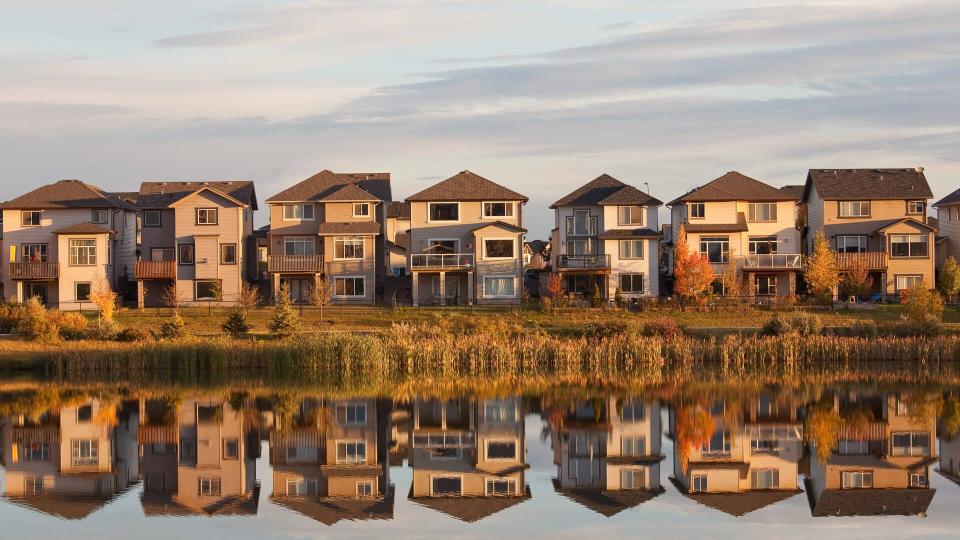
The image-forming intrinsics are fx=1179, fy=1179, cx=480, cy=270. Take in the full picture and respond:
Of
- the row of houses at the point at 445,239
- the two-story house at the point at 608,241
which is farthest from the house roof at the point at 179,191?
the two-story house at the point at 608,241

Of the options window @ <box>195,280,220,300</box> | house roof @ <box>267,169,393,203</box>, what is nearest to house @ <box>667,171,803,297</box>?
house roof @ <box>267,169,393,203</box>

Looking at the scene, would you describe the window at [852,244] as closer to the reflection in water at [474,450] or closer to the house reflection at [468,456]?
the reflection in water at [474,450]

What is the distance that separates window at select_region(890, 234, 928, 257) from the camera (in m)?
65.1

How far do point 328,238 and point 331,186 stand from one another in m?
3.98

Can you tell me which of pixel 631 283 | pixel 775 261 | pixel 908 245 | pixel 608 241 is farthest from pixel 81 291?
→ pixel 908 245

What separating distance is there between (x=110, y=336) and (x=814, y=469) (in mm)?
31528

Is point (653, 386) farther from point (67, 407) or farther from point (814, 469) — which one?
point (67, 407)

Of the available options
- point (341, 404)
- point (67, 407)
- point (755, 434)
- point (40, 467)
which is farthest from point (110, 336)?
point (755, 434)

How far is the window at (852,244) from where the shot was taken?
6669 centimetres

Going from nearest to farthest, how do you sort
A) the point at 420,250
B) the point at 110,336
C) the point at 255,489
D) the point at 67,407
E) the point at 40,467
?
1. the point at 255,489
2. the point at 40,467
3. the point at 67,407
4. the point at 110,336
5. the point at 420,250

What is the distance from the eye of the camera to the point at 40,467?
91.5 feet

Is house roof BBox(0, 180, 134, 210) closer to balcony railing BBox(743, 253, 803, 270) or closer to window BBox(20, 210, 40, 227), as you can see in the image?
window BBox(20, 210, 40, 227)

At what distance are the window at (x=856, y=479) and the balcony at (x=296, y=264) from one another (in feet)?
139

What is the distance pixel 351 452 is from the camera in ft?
96.8
